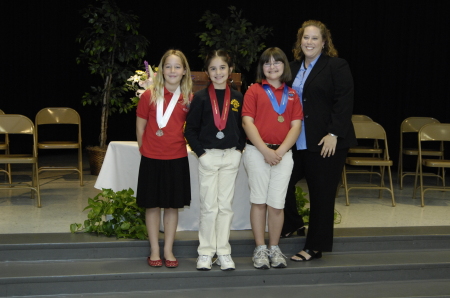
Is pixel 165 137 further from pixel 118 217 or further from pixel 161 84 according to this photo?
pixel 118 217

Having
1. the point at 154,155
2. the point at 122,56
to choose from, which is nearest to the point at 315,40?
the point at 154,155

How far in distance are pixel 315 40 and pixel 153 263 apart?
5.64 ft

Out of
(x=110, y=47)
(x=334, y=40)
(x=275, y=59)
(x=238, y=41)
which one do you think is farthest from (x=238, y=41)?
(x=275, y=59)

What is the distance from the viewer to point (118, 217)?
406cm

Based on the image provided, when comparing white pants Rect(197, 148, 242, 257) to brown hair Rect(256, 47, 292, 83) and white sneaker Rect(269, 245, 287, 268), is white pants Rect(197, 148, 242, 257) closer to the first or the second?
white sneaker Rect(269, 245, 287, 268)

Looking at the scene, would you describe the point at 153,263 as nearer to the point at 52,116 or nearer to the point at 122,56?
the point at 52,116

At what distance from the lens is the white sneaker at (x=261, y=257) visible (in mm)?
3648

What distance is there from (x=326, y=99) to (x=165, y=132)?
1020 millimetres

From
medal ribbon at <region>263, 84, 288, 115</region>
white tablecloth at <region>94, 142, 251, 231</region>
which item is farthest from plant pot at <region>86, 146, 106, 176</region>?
medal ribbon at <region>263, 84, 288, 115</region>

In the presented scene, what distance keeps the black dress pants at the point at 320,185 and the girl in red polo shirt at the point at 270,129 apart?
159 millimetres

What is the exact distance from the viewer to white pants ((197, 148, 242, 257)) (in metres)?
3.54

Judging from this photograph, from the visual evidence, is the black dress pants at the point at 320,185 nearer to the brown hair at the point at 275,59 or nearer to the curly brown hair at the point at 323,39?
the brown hair at the point at 275,59

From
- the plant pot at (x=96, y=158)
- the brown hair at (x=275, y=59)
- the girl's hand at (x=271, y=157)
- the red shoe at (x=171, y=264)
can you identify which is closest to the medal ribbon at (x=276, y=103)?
the brown hair at (x=275, y=59)

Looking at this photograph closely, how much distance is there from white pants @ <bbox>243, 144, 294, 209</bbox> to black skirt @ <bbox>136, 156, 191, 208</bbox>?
0.44 m
